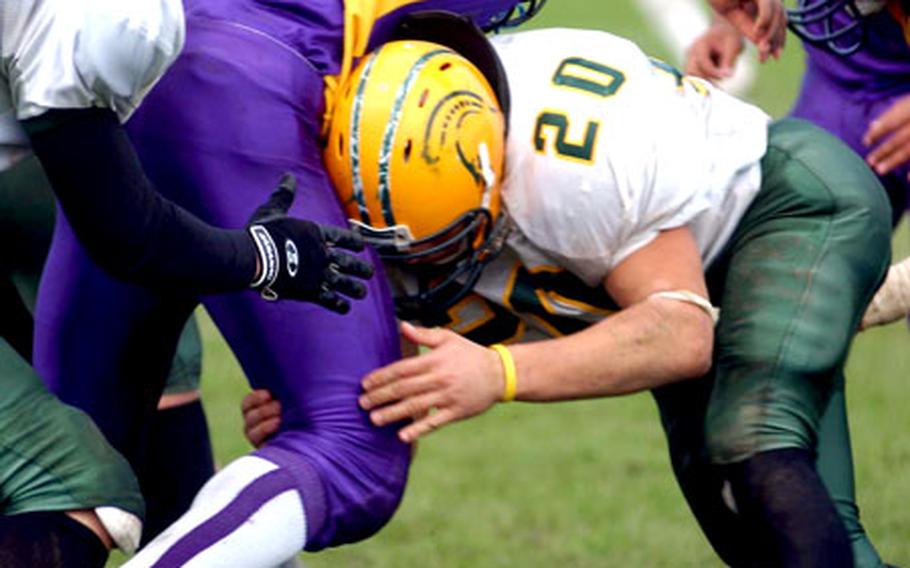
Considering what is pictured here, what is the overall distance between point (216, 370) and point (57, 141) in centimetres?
299

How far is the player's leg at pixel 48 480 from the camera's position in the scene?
115 inches

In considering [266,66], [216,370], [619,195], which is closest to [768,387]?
[619,195]

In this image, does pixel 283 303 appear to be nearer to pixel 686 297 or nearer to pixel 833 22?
pixel 686 297

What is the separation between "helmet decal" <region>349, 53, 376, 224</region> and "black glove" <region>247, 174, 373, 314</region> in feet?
0.48

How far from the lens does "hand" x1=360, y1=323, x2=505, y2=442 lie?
3.09m

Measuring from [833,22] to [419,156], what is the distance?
1.39 meters

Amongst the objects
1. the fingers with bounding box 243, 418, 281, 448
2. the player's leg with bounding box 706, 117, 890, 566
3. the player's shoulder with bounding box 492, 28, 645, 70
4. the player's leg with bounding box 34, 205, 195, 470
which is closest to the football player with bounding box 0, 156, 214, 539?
the player's leg with bounding box 34, 205, 195, 470

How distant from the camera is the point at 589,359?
10.5 ft

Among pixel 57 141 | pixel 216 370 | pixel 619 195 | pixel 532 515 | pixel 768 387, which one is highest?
pixel 57 141

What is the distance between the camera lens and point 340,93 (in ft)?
10.8

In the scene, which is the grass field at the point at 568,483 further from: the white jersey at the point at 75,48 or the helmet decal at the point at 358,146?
the white jersey at the point at 75,48

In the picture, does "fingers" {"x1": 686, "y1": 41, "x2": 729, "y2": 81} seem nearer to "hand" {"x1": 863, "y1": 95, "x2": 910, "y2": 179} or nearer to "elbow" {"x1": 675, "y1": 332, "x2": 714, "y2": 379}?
"hand" {"x1": 863, "y1": 95, "x2": 910, "y2": 179}

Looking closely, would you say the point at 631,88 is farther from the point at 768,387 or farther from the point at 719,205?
the point at 768,387

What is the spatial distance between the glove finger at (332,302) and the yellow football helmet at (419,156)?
24cm
